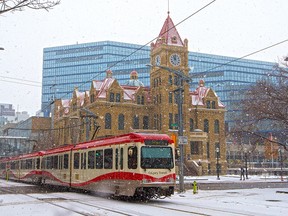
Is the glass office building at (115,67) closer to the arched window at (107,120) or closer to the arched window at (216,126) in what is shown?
the arched window at (216,126)

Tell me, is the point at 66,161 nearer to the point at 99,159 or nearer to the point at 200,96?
the point at 99,159

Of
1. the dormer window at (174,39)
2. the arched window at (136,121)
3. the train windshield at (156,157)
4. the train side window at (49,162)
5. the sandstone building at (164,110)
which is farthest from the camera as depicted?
the arched window at (136,121)

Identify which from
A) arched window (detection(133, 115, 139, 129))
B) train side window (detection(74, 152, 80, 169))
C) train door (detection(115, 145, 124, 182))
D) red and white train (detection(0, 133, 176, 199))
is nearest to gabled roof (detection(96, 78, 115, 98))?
arched window (detection(133, 115, 139, 129))

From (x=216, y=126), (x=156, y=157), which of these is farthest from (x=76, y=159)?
(x=216, y=126)

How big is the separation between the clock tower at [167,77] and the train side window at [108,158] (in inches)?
1795

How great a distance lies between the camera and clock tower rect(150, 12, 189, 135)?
67438 mm

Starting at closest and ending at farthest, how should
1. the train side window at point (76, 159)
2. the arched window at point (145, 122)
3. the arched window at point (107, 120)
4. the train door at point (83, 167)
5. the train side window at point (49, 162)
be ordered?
1. the train door at point (83, 167)
2. the train side window at point (76, 159)
3. the train side window at point (49, 162)
4. the arched window at point (107, 120)
5. the arched window at point (145, 122)

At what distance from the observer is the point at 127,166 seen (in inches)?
742

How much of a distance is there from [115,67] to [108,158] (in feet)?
382

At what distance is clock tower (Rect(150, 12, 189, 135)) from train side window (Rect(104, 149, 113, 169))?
45596mm

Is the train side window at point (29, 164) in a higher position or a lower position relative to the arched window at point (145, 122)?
lower

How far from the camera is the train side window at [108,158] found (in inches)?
805

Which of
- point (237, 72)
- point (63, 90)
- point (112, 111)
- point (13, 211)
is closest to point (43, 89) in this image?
point (63, 90)

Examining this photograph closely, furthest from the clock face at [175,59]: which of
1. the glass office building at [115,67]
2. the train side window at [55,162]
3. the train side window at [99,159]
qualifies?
the glass office building at [115,67]
